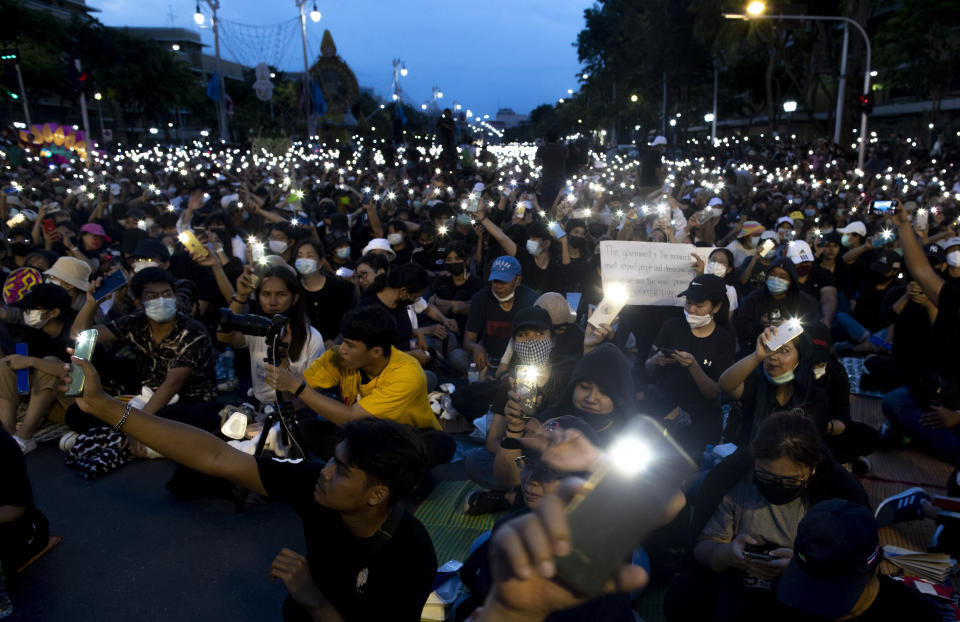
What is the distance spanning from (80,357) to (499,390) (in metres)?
2.71

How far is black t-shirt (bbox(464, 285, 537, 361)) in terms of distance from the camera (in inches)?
246

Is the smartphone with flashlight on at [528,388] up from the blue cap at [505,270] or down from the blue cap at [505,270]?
down

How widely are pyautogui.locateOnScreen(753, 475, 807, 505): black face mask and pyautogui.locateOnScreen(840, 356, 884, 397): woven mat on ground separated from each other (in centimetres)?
466

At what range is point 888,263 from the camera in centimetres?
817

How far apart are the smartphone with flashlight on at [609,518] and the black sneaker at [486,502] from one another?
375 centimetres

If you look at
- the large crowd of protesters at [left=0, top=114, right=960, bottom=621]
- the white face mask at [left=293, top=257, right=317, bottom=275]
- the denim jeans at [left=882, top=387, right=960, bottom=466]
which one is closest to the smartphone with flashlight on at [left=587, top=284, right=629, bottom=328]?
the large crowd of protesters at [left=0, top=114, right=960, bottom=621]

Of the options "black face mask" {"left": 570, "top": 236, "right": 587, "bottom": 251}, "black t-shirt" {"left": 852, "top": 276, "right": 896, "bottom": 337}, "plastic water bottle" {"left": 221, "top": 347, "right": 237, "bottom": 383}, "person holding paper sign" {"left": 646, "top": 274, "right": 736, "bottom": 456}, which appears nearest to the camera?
"person holding paper sign" {"left": 646, "top": 274, "right": 736, "bottom": 456}

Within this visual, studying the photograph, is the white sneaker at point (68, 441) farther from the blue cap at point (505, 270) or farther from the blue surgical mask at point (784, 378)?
the blue surgical mask at point (784, 378)

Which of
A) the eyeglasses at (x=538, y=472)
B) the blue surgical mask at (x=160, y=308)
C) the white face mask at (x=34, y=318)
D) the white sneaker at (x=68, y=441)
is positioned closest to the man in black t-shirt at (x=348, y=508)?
the eyeglasses at (x=538, y=472)

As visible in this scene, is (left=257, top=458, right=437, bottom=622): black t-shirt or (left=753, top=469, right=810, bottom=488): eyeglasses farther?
(left=753, top=469, right=810, bottom=488): eyeglasses

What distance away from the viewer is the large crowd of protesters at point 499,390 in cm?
246

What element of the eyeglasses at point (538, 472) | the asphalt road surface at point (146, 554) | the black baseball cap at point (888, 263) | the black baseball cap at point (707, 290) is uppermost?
the black baseball cap at point (707, 290)

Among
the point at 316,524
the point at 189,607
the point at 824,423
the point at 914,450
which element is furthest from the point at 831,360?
the point at 189,607

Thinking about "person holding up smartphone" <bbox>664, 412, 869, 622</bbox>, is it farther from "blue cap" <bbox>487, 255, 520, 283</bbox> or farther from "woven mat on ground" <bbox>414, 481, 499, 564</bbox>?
"blue cap" <bbox>487, 255, 520, 283</bbox>
